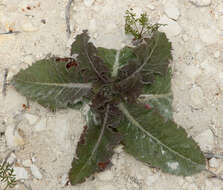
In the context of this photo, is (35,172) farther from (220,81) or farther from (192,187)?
(220,81)

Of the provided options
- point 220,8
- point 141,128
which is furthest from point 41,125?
point 220,8

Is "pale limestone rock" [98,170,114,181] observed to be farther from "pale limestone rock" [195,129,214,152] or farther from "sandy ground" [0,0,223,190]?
"pale limestone rock" [195,129,214,152]

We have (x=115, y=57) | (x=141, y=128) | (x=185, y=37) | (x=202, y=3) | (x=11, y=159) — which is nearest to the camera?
(x=141, y=128)

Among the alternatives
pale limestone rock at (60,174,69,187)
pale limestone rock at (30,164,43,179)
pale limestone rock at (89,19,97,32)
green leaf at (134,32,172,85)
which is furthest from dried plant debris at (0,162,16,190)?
pale limestone rock at (89,19,97,32)

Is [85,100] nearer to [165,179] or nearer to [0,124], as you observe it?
[0,124]

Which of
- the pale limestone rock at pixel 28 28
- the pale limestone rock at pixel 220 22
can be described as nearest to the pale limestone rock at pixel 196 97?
the pale limestone rock at pixel 220 22

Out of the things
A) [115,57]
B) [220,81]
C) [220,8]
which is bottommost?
[220,81]

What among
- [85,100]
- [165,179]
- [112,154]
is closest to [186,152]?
[165,179]
